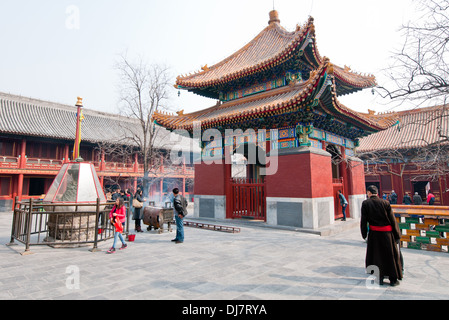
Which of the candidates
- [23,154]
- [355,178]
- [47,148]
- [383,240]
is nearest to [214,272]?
[383,240]

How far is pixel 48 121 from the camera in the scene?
22.2 m

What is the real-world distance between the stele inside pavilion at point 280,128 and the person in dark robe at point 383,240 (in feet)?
15.1

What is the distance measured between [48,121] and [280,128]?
69.2ft

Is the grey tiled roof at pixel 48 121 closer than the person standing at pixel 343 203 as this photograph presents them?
No

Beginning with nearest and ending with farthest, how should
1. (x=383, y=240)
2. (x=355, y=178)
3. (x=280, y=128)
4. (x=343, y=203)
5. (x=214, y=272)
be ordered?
(x=383, y=240), (x=214, y=272), (x=280, y=128), (x=343, y=203), (x=355, y=178)

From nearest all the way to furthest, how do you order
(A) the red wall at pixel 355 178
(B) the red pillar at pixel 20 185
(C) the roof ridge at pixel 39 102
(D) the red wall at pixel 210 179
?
(D) the red wall at pixel 210 179 → (A) the red wall at pixel 355 178 → (B) the red pillar at pixel 20 185 → (C) the roof ridge at pixel 39 102

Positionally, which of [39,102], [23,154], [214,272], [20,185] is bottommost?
[214,272]

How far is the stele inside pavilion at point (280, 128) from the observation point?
9023 millimetres

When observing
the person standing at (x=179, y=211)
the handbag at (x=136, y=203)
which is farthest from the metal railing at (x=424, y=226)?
the handbag at (x=136, y=203)

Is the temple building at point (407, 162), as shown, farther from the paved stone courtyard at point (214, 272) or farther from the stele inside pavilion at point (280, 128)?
the paved stone courtyard at point (214, 272)

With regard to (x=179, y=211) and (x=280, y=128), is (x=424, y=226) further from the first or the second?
(x=179, y=211)

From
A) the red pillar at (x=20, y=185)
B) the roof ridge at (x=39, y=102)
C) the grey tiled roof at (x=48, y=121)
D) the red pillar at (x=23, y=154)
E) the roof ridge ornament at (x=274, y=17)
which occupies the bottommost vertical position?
the red pillar at (x=20, y=185)
